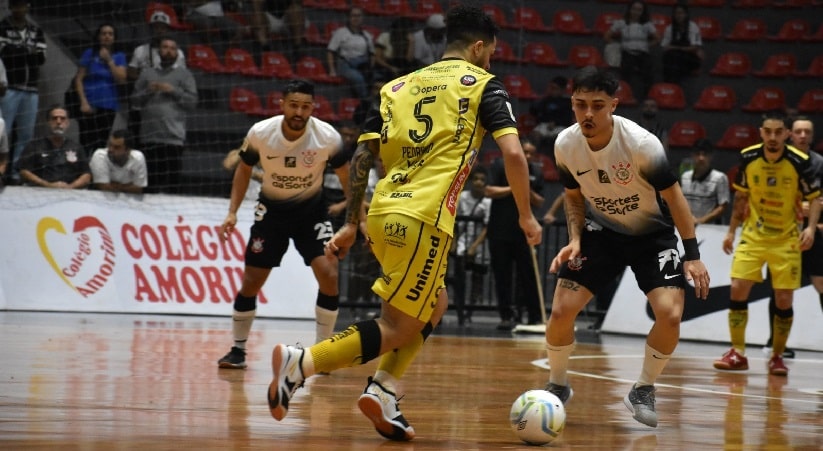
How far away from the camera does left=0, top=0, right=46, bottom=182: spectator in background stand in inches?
616

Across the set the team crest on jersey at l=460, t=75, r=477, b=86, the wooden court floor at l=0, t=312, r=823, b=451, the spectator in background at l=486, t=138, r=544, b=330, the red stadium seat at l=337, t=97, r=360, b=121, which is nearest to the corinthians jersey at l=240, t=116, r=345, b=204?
the wooden court floor at l=0, t=312, r=823, b=451

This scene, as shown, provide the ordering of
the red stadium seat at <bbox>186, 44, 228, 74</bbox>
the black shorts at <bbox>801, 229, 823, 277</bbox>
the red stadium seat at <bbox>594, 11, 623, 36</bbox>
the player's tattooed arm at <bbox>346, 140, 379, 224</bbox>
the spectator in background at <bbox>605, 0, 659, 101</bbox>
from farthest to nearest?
the red stadium seat at <bbox>594, 11, 623, 36</bbox>
the spectator in background at <bbox>605, 0, 659, 101</bbox>
the red stadium seat at <bbox>186, 44, 228, 74</bbox>
the black shorts at <bbox>801, 229, 823, 277</bbox>
the player's tattooed arm at <bbox>346, 140, 379, 224</bbox>

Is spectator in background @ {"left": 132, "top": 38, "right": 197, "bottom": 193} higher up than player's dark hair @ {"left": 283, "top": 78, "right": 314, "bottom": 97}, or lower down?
lower down

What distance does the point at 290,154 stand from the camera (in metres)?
9.23

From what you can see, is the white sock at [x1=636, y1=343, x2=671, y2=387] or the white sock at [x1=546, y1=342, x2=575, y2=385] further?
the white sock at [x1=546, y1=342, x2=575, y2=385]

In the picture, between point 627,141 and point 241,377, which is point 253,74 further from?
point 627,141

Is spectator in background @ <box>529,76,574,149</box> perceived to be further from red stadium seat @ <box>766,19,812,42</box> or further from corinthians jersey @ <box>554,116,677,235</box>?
corinthians jersey @ <box>554,116,677,235</box>

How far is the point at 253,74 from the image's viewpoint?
1873 centimetres

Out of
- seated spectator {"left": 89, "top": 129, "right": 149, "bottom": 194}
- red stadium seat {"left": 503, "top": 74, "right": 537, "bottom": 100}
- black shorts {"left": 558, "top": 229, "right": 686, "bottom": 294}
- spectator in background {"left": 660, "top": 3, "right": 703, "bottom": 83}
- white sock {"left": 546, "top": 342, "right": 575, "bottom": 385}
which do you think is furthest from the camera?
spectator in background {"left": 660, "top": 3, "right": 703, "bottom": 83}

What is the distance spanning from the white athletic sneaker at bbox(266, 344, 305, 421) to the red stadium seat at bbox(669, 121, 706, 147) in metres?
16.1

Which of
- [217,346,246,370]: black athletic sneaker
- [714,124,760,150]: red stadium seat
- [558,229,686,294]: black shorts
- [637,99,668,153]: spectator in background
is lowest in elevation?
[714,124,760,150]: red stadium seat

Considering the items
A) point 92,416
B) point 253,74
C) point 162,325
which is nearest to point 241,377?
point 92,416

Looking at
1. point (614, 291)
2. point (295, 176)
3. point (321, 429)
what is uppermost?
point (295, 176)

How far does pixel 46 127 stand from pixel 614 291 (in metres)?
8.14
